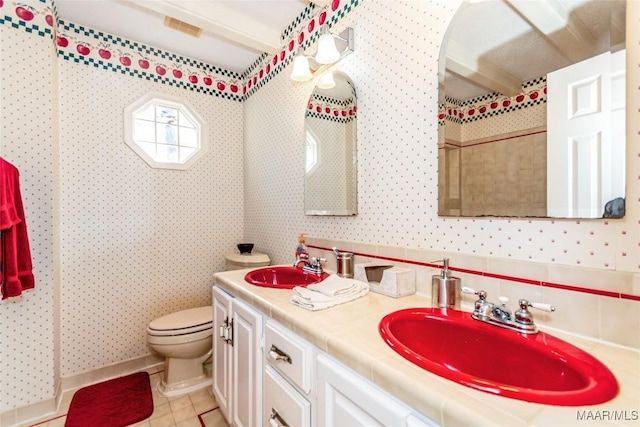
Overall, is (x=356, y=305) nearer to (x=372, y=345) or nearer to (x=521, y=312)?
(x=372, y=345)

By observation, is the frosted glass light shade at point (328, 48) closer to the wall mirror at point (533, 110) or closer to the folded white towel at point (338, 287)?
the wall mirror at point (533, 110)

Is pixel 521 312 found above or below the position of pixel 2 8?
below

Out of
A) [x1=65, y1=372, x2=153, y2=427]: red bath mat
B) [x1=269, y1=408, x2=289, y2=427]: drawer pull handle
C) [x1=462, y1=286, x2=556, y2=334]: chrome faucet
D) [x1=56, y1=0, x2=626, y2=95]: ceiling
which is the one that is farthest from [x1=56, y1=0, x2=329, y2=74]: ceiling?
[x1=65, y1=372, x2=153, y2=427]: red bath mat

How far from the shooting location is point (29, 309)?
1.65 metres

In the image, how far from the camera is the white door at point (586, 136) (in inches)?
29.6

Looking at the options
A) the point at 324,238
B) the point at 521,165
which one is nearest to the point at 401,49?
the point at 521,165

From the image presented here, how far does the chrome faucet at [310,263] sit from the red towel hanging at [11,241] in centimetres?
141

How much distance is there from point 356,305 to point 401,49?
1100 mm

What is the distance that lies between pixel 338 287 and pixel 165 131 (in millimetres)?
2058

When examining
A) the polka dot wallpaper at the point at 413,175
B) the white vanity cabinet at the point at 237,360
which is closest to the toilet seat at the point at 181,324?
the white vanity cabinet at the point at 237,360

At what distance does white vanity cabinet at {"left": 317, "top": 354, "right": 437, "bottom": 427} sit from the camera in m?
0.61

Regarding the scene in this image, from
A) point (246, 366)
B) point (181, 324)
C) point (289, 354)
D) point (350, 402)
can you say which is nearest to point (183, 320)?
point (181, 324)

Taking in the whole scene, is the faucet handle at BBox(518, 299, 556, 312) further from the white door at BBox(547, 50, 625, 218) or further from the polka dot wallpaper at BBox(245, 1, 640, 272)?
the white door at BBox(547, 50, 625, 218)

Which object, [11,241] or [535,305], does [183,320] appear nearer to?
[11,241]
